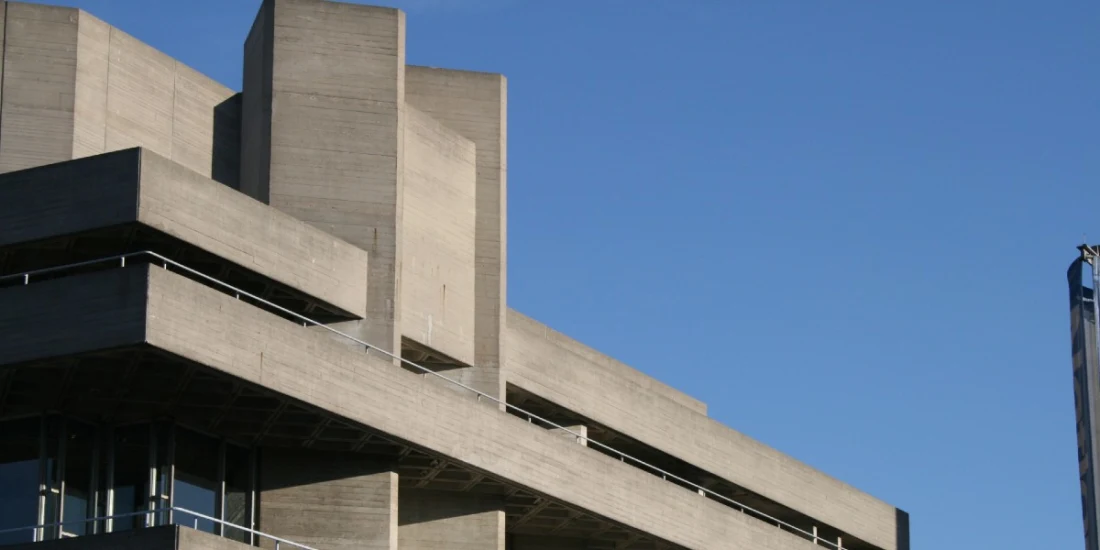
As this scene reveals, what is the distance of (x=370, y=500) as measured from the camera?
144 feet

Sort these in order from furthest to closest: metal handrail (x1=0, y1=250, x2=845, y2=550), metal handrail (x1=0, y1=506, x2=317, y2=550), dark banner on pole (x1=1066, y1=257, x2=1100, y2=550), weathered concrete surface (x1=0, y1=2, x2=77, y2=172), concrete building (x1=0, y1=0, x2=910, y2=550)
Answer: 1. dark banner on pole (x1=1066, y1=257, x2=1100, y2=550)
2. weathered concrete surface (x1=0, y1=2, x2=77, y2=172)
3. concrete building (x1=0, y1=0, x2=910, y2=550)
4. metal handrail (x1=0, y1=250, x2=845, y2=550)
5. metal handrail (x1=0, y1=506, x2=317, y2=550)

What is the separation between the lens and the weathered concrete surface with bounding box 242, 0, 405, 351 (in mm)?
45688

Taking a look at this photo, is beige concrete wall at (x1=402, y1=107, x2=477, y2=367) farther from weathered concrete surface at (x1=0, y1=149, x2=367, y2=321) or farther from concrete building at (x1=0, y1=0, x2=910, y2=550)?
weathered concrete surface at (x1=0, y1=149, x2=367, y2=321)

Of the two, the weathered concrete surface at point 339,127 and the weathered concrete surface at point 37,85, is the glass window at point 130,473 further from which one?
the weathered concrete surface at point 37,85

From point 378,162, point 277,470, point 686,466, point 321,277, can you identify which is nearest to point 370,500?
point 277,470

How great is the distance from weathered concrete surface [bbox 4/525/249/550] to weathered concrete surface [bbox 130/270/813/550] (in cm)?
331

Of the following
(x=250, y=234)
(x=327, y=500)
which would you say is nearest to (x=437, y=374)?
(x=327, y=500)

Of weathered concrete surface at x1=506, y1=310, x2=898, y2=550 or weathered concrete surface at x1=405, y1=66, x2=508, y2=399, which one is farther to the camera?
weathered concrete surface at x1=506, y1=310, x2=898, y2=550

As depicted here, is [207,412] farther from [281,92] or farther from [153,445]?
[281,92]

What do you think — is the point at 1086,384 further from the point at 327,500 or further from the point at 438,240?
the point at 327,500

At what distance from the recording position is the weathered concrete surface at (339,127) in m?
45.7

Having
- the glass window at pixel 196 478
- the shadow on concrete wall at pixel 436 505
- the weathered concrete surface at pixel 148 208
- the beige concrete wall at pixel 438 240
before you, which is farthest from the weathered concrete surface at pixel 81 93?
the shadow on concrete wall at pixel 436 505

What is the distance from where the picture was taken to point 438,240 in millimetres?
48406

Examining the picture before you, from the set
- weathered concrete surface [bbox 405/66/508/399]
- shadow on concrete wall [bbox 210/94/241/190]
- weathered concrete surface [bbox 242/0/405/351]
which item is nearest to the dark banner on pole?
weathered concrete surface [bbox 405/66/508/399]
